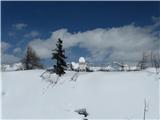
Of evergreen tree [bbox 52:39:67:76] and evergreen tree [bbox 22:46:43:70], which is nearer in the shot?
evergreen tree [bbox 52:39:67:76]

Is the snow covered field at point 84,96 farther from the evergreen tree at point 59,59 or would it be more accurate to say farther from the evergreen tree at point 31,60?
the evergreen tree at point 31,60

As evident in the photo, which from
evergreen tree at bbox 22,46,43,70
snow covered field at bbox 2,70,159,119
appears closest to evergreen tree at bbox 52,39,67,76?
snow covered field at bbox 2,70,159,119

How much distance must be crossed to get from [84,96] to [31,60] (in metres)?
17.6

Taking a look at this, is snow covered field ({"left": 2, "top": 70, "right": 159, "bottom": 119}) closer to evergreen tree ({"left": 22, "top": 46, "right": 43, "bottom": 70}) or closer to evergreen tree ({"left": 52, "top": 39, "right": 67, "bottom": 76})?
evergreen tree ({"left": 52, "top": 39, "right": 67, "bottom": 76})

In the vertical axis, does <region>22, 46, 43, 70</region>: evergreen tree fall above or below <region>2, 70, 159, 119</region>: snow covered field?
above

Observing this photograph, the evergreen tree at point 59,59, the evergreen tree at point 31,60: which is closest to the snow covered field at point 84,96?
the evergreen tree at point 59,59

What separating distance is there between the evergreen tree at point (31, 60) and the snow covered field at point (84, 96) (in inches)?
525

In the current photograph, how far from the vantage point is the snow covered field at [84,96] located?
57.5 ft

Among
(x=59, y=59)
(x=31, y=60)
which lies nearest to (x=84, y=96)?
(x=59, y=59)

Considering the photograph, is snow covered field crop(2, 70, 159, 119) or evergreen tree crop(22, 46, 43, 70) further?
evergreen tree crop(22, 46, 43, 70)

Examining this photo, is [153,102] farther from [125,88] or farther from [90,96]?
[90,96]

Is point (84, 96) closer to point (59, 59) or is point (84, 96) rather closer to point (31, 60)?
point (59, 59)

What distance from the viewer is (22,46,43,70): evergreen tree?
3453 centimetres

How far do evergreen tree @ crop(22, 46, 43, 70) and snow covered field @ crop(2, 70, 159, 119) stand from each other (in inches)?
525
